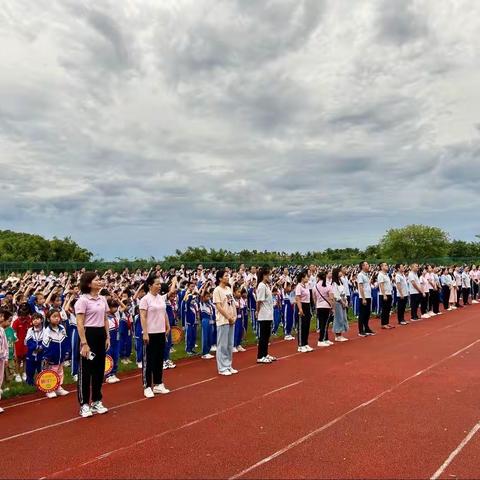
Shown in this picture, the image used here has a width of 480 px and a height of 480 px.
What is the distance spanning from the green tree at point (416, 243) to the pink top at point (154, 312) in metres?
49.9

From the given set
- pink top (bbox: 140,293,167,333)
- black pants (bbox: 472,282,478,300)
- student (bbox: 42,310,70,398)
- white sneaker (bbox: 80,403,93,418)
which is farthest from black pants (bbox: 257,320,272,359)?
black pants (bbox: 472,282,478,300)

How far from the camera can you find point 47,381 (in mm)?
7820

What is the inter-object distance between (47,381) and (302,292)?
567 cm

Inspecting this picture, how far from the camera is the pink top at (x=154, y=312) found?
748 centimetres

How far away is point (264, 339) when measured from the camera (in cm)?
1016

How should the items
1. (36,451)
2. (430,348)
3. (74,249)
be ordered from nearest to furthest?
1. (36,451)
2. (430,348)
3. (74,249)

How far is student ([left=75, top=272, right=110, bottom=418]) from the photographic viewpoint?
650 centimetres

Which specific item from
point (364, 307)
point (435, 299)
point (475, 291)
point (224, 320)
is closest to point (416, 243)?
point (475, 291)

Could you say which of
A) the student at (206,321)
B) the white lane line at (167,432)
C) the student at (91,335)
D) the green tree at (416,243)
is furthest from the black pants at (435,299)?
the green tree at (416,243)

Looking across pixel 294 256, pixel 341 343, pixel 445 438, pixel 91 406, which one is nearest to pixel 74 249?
pixel 294 256

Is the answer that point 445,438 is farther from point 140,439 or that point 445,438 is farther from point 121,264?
point 121,264

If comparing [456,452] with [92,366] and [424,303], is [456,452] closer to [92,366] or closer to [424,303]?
[92,366]

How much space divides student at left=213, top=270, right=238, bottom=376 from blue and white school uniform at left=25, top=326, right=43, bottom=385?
2987mm

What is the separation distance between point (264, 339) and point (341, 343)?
327 centimetres
